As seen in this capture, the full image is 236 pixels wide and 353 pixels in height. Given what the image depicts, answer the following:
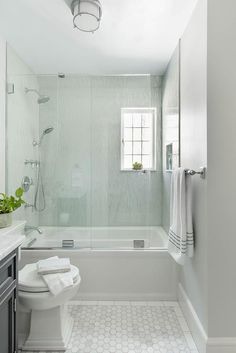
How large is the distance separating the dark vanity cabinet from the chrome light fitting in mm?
1772

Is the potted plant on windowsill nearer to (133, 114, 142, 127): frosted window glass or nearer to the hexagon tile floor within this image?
the hexagon tile floor

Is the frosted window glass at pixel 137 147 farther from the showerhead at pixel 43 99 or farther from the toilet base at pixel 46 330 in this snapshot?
the toilet base at pixel 46 330

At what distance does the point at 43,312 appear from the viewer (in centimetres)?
190

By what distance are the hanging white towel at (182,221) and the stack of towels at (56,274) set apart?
825 millimetres

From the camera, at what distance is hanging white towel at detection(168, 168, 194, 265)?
196 centimetres

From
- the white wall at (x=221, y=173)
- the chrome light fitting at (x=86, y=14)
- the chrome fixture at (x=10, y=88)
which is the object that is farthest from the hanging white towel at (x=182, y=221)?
the chrome fixture at (x=10, y=88)

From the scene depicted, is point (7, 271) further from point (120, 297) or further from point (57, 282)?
point (120, 297)

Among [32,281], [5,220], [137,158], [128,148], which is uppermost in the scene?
[128,148]

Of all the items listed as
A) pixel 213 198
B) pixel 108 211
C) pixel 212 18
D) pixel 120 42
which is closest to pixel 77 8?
pixel 120 42

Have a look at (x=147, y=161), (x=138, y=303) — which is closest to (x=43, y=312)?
(x=138, y=303)

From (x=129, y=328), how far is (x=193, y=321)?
1.64 ft

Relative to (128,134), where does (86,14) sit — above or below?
above

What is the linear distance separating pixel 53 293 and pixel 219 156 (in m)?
1.43

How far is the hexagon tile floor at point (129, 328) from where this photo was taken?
6.11 feet
